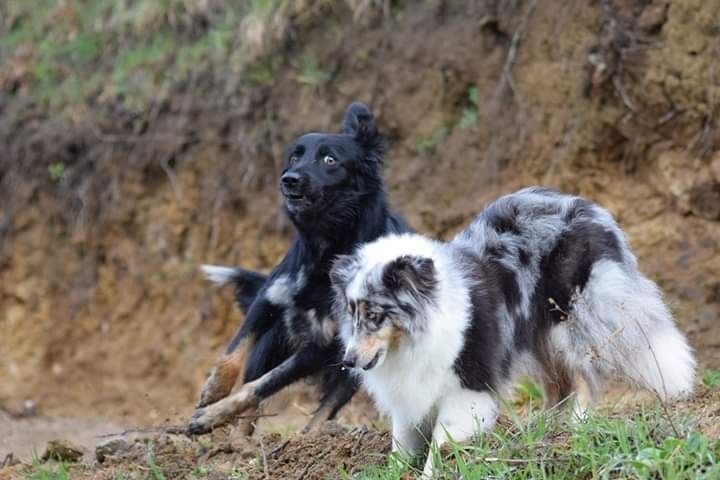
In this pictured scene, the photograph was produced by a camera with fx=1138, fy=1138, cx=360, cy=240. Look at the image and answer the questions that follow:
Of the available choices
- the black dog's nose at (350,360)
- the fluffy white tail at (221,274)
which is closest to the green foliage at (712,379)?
the black dog's nose at (350,360)

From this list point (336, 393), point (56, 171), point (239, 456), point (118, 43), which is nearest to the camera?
point (239, 456)

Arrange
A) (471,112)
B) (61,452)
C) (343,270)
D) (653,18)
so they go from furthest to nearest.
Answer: (471,112)
(653,18)
(61,452)
(343,270)

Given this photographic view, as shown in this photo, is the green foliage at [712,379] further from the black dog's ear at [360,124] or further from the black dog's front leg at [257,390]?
the black dog's ear at [360,124]

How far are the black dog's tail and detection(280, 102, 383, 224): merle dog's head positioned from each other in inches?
41.2

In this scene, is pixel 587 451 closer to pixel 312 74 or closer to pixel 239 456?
pixel 239 456

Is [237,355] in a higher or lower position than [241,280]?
lower

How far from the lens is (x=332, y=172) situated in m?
6.80

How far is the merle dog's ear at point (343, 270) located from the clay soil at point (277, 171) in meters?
1.11

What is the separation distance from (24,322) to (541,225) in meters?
8.36

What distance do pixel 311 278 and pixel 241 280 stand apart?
1.07m

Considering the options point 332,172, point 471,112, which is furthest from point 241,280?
point 471,112

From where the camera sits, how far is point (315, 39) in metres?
11.5

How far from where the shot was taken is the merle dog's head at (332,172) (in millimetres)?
6684

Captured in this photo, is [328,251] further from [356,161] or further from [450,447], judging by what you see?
[450,447]
